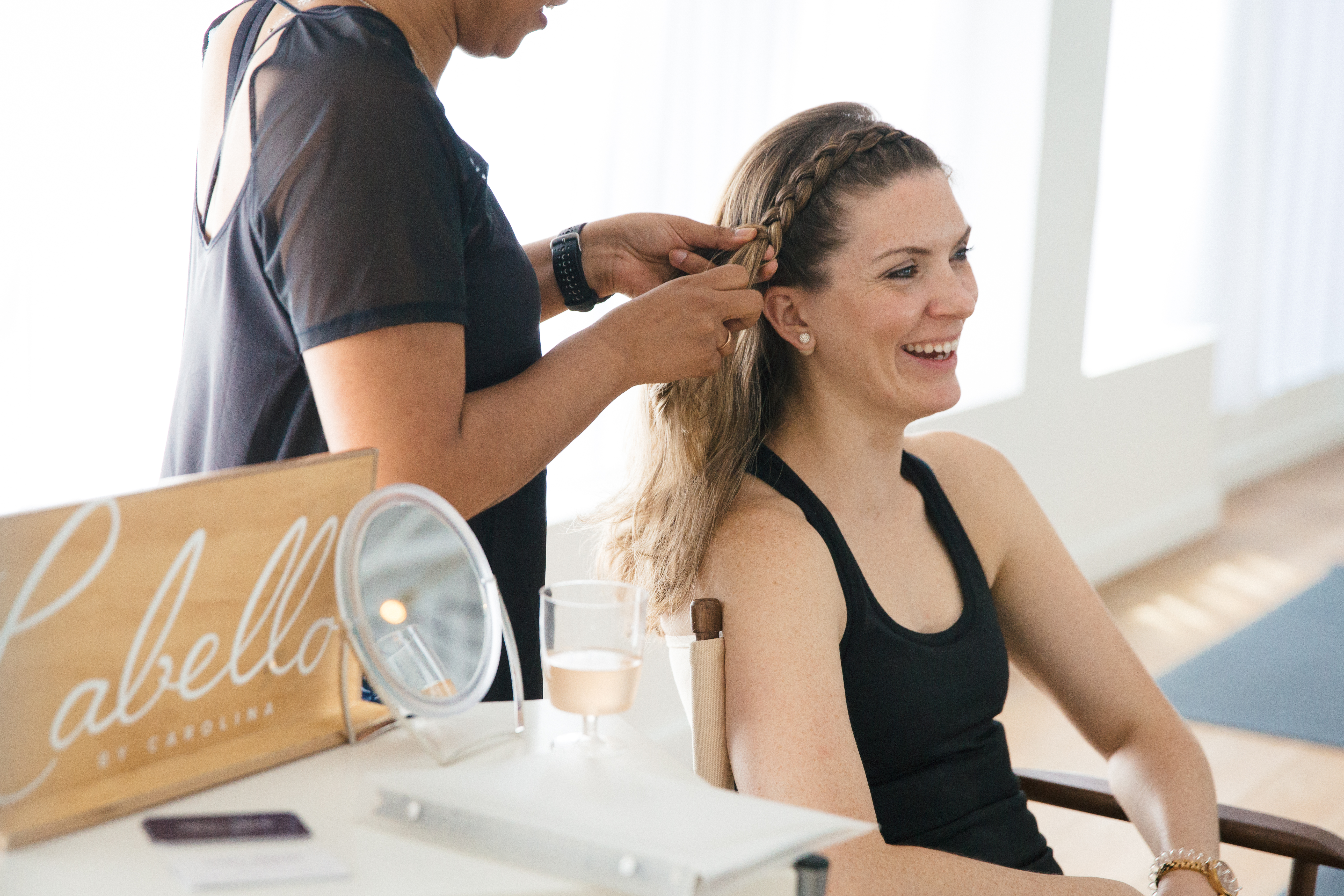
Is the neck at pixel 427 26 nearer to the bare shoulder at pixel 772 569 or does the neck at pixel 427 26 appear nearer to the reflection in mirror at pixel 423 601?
the reflection in mirror at pixel 423 601

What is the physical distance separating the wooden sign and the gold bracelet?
1.11m

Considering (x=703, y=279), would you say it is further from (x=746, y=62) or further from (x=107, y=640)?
(x=746, y=62)

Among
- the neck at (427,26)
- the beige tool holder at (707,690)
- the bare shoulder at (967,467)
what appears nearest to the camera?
the neck at (427,26)

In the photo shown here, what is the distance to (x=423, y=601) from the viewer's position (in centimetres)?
88

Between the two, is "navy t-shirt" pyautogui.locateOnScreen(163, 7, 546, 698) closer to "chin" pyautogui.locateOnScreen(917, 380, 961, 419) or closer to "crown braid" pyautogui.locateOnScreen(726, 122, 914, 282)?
"crown braid" pyautogui.locateOnScreen(726, 122, 914, 282)

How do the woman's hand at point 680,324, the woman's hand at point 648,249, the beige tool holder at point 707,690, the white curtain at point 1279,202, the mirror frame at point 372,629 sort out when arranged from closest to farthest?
the mirror frame at point 372,629
the woman's hand at point 680,324
the beige tool holder at point 707,690
the woman's hand at point 648,249
the white curtain at point 1279,202

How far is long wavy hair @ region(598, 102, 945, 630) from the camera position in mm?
1605

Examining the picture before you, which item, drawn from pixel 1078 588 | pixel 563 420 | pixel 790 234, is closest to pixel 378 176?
pixel 563 420

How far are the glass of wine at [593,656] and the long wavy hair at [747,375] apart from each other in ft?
2.16

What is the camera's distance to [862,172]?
1.66 meters

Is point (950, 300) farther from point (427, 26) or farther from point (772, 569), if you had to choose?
point (427, 26)

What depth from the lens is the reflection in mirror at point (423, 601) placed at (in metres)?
0.85

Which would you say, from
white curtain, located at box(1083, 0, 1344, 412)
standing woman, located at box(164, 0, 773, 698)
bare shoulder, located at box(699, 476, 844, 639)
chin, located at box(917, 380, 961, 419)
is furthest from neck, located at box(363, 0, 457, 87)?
white curtain, located at box(1083, 0, 1344, 412)

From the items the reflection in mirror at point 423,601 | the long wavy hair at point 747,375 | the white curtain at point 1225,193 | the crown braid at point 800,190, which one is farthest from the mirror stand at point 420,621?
the white curtain at point 1225,193
